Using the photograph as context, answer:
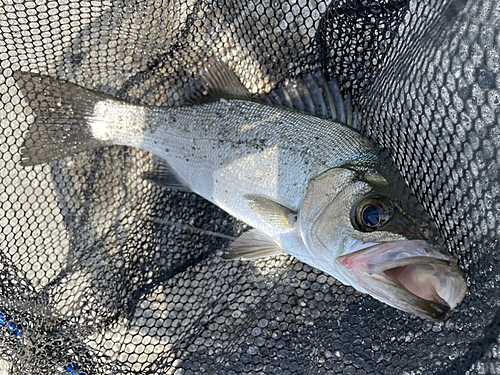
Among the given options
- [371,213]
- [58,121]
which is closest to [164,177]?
[58,121]

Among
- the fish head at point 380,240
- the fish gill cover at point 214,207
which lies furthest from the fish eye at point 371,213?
the fish gill cover at point 214,207

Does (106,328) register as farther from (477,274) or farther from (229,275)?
(477,274)

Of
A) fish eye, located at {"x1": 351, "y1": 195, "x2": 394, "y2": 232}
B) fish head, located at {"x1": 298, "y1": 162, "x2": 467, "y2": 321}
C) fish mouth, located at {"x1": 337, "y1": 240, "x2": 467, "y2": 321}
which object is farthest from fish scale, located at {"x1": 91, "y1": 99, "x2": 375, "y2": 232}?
fish mouth, located at {"x1": 337, "y1": 240, "x2": 467, "y2": 321}

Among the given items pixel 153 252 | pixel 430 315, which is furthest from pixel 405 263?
pixel 153 252

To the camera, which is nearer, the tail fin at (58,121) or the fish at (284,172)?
the fish at (284,172)

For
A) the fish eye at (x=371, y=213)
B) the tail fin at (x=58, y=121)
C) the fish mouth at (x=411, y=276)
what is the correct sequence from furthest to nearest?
the tail fin at (x=58, y=121) < the fish eye at (x=371, y=213) < the fish mouth at (x=411, y=276)

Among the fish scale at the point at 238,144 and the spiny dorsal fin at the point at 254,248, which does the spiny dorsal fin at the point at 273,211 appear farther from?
the spiny dorsal fin at the point at 254,248

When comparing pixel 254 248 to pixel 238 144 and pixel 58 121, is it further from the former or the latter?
pixel 58 121
